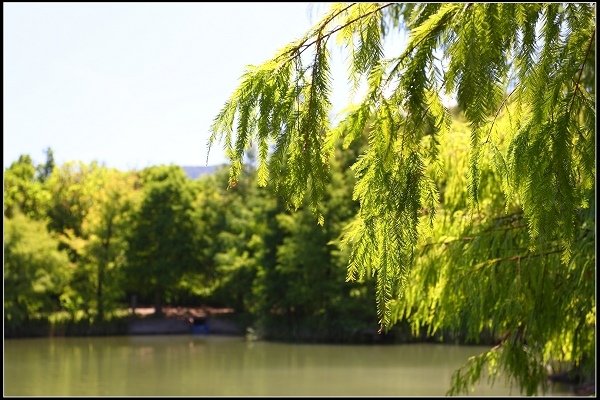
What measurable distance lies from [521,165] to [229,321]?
75.2 feet

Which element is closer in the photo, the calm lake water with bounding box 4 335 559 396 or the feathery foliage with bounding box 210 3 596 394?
the feathery foliage with bounding box 210 3 596 394

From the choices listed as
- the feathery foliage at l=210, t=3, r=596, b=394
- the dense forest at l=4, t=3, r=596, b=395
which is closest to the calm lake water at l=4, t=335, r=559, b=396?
the dense forest at l=4, t=3, r=596, b=395

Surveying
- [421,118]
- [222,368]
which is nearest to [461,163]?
[421,118]

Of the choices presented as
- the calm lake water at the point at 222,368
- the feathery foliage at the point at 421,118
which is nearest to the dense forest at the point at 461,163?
the feathery foliage at the point at 421,118

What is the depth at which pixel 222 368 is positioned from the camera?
16.5 metres

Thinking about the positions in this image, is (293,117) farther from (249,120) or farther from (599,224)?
(599,224)

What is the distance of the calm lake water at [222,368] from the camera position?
1373 cm

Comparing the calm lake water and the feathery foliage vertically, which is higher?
the feathery foliage

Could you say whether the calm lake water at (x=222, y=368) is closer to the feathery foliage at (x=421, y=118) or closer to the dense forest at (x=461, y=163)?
the dense forest at (x=461, y=163)

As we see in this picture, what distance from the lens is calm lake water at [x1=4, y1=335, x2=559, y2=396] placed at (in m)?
13.7

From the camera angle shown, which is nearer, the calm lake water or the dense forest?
the dense forest

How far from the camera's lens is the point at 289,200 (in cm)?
188

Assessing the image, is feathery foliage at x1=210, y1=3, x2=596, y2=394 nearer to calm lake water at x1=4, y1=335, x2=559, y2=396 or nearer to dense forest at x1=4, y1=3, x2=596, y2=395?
dense forest at x1=4, y1=3, x2=596, y2=395

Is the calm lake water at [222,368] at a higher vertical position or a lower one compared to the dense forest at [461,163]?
lower
